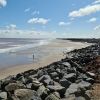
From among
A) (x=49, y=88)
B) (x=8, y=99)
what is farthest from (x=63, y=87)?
(x=8, y=99)

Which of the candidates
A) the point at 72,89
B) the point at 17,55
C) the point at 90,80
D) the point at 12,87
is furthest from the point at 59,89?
the point at 17,55

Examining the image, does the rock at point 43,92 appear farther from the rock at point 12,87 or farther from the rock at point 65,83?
the rock at point 65,83

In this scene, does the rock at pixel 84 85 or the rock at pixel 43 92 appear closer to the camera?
the rock at pixel 43 92

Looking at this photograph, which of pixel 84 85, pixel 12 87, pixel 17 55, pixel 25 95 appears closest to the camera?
pixel 25 95

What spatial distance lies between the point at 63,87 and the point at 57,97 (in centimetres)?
102

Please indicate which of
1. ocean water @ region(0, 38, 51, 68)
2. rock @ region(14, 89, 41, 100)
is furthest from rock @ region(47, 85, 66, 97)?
ocean water @ region(0, 38, 51, 68)

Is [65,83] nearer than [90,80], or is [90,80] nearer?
[65,83]

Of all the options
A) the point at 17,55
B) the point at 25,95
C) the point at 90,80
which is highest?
the point at 25,95

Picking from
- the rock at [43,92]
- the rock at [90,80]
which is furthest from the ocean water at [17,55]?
the rock at [43,92]

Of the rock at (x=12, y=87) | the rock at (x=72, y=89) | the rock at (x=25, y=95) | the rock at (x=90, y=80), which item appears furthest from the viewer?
the rock at (x=90, y=80)

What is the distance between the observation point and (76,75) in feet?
37.4

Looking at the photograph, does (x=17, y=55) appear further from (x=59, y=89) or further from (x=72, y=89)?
(x=72, y=89)

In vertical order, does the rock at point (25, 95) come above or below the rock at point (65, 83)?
above

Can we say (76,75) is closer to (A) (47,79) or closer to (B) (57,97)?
(A) (47,79)
